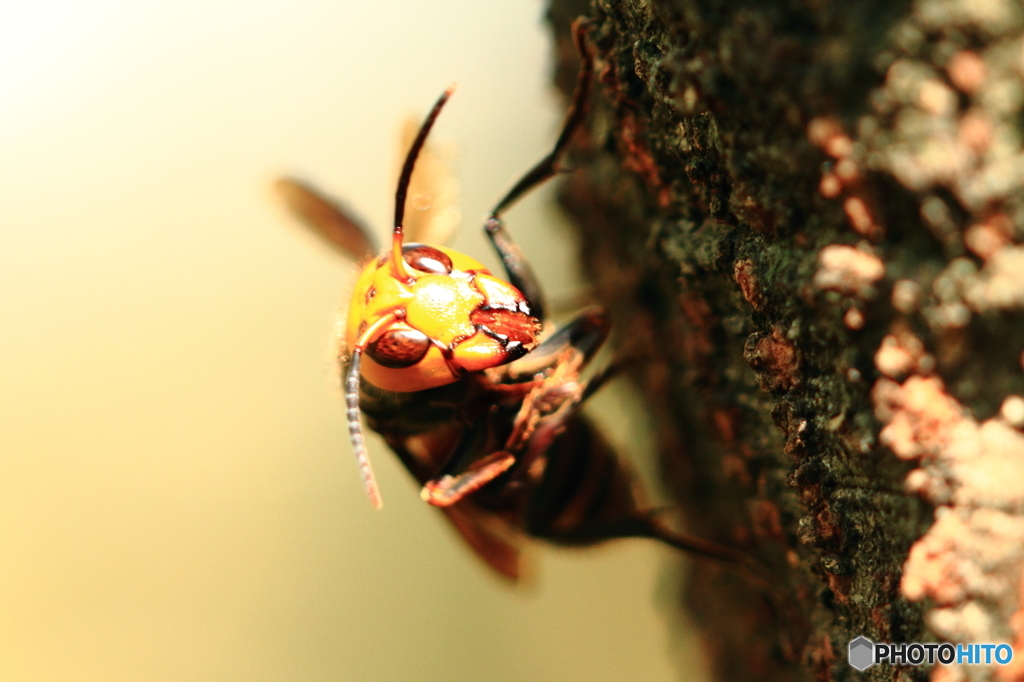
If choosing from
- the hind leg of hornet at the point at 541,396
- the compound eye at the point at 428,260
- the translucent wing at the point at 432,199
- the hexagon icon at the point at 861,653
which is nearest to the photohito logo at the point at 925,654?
the hexagon icon at the point at 861,653

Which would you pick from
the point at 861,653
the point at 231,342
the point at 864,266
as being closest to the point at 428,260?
the point at 864,266

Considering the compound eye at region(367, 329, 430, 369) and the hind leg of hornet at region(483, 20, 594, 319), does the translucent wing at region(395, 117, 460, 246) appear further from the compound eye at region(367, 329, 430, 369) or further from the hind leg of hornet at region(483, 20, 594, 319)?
the compound eye at region(367, 329, 430, 369)

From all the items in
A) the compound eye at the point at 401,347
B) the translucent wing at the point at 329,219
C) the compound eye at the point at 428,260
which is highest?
the translucent wing at the point at 329,219

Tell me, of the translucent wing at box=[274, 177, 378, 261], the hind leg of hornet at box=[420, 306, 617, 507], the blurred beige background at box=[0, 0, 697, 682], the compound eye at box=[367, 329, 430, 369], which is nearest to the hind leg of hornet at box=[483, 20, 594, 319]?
the hind leg of hornet at box=[420, 306, 617, 507]

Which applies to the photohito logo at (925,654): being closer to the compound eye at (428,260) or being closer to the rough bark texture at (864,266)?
the rough bark texture at (864,266)

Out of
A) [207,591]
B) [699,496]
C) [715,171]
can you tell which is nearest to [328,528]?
[207,591]

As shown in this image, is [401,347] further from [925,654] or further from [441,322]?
[925,654]
